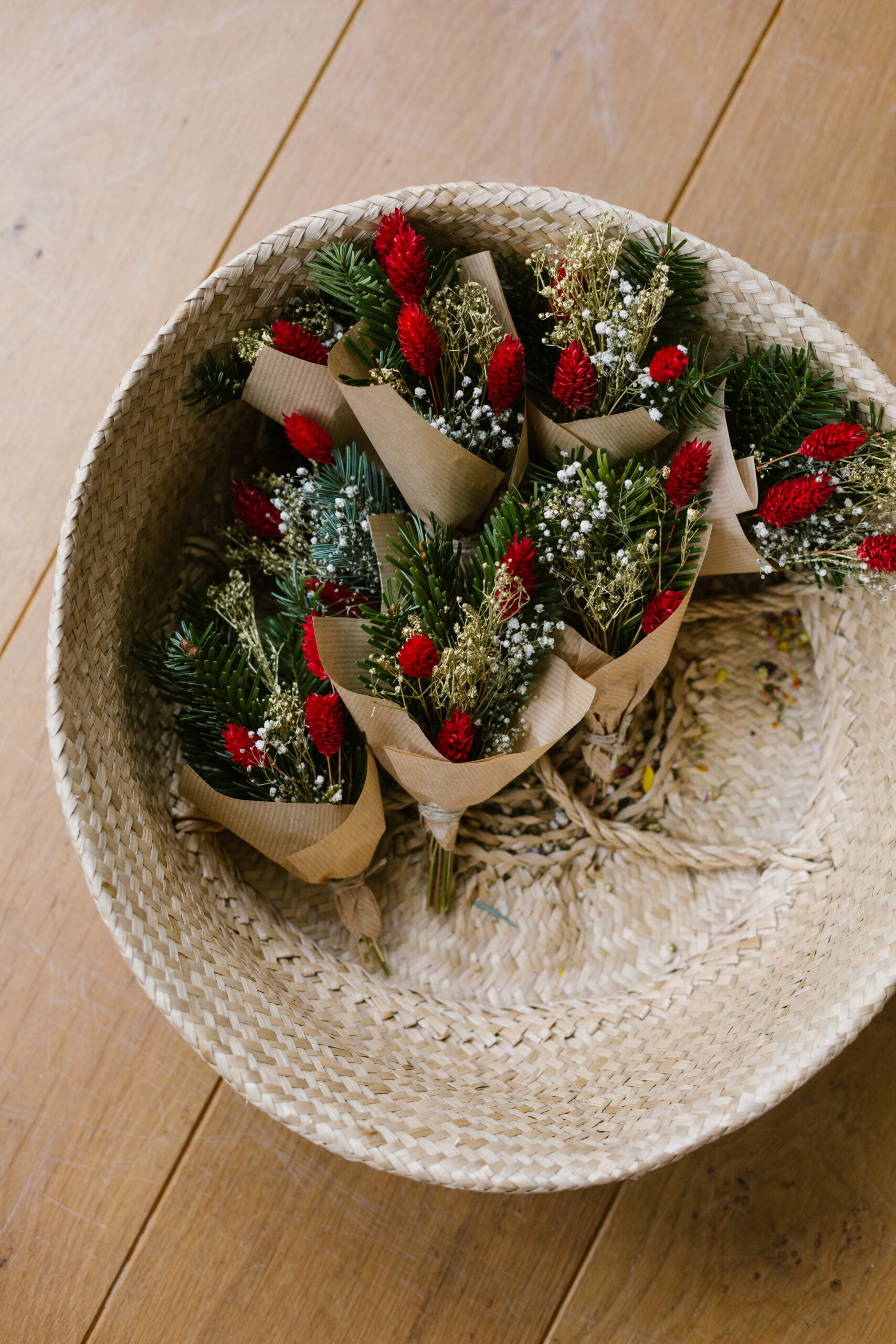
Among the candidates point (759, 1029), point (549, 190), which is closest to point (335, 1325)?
point (759, 1029)

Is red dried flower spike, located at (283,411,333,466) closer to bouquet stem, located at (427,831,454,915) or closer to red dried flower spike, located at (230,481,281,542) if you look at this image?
red dried flower spike, located at (230,481,281,542)

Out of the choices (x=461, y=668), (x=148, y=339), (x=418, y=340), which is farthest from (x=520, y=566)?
(x=148, y=339)

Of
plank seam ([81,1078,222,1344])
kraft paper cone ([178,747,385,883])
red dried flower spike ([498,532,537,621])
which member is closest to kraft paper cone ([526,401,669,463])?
red dried flower spike ([498,532,537,621])

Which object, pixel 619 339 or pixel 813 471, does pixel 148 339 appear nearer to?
pixel 619 339

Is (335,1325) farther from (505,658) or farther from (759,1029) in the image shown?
(505,658)

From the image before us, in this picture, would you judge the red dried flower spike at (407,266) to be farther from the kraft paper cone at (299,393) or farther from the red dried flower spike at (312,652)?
the red dried flower spike at (312,652)

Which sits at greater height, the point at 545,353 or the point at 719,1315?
the point at 545,353

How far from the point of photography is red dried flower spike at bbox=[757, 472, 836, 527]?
0.73 meters

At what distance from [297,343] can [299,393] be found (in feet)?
0.14

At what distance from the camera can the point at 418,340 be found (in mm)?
711

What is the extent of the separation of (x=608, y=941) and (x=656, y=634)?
33 centimetres

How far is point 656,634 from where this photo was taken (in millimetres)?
763

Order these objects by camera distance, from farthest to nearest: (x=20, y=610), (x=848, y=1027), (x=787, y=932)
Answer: (x=20, y=610), (x=787, y=932), (x=848, y=1027)

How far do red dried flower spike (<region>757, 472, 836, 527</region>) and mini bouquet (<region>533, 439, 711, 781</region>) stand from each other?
2.0 inches
